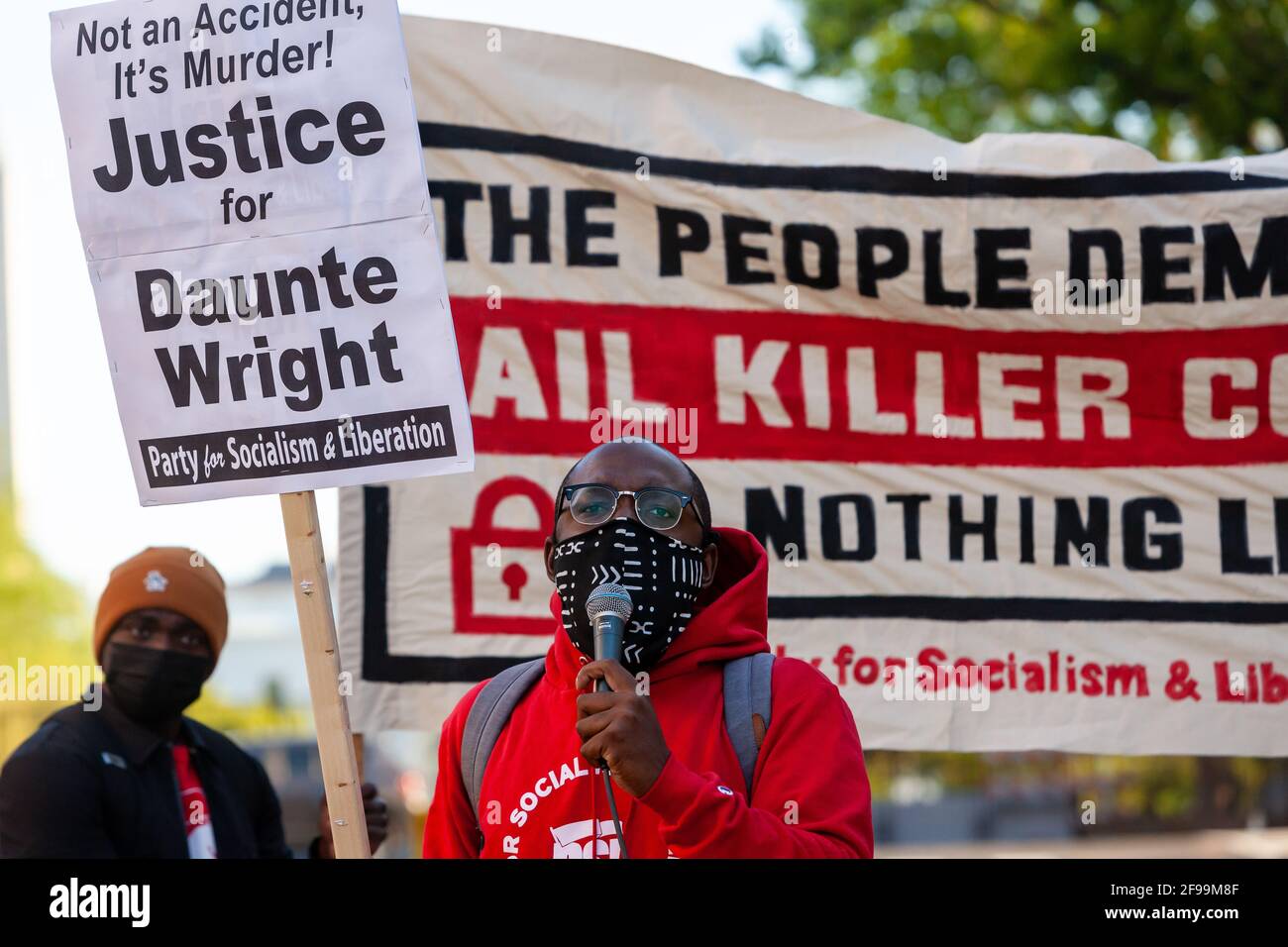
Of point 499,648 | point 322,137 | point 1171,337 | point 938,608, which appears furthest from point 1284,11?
point 322,137

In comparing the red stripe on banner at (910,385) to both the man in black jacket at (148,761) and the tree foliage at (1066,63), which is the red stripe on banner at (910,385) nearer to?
the man in black jacket at (148,761)

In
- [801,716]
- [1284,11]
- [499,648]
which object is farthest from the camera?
[1284,11]

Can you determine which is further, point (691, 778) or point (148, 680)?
point (148, 680)

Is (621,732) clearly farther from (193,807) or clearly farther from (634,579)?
(193,807)

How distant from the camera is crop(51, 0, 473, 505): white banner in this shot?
312 cm

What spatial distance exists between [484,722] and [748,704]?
509 mm

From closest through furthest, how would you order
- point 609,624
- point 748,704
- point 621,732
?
point 621,732
point 609,624
point 748,704

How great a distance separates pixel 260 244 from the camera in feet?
10.5

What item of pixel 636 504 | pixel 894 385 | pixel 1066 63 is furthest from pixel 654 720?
pixel 1066 63
